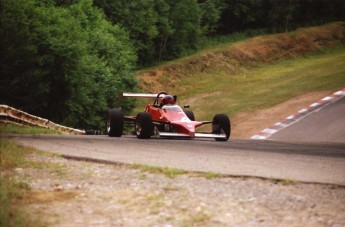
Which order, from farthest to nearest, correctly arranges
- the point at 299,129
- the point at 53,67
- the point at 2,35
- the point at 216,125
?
the point at 53,67 → the point at 2,35 → the point at 299,129 → the point at 216,125

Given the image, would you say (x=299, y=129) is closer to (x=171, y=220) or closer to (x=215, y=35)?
(x=171, y=220)

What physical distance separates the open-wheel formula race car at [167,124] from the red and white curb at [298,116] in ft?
16.2

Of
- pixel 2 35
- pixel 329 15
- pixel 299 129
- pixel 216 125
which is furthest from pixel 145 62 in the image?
pixel 216 125

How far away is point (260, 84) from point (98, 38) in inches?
515

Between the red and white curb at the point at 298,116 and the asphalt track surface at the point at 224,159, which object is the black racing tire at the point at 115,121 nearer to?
the asphalt track surface at the point at 224,159

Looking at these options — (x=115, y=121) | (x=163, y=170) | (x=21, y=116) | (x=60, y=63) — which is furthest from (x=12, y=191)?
(x=60, y=63)

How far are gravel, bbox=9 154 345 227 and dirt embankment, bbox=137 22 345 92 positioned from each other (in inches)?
1515

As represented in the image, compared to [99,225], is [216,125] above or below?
above

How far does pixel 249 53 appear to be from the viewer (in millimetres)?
53812

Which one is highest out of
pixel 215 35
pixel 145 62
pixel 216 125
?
pixel 215 35

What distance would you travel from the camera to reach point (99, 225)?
17.5 feet

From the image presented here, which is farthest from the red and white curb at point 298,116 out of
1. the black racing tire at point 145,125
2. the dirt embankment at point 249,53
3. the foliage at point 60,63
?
the dirt embankment at point 249,53

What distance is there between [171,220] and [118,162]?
3.51 metres

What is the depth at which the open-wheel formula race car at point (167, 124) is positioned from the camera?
50.0 ft
